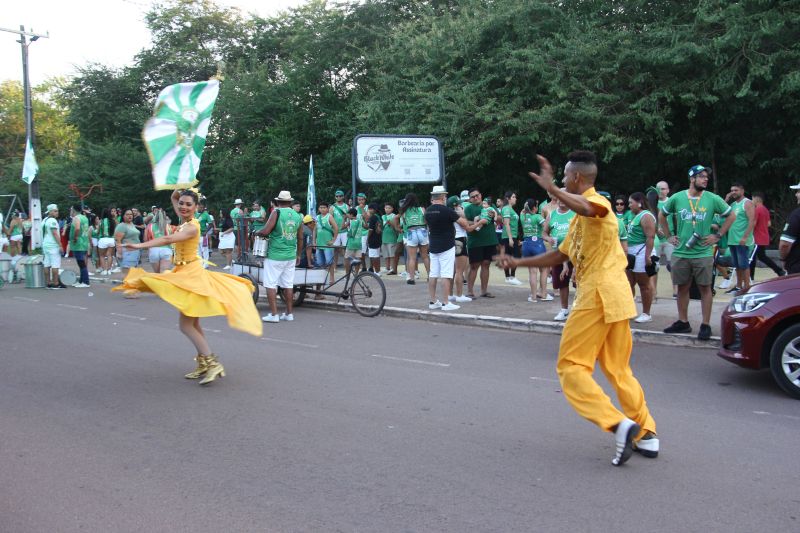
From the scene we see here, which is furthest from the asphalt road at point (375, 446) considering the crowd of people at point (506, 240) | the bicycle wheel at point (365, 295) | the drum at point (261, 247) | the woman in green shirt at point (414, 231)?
the woman in green shirt at point (414, 231)

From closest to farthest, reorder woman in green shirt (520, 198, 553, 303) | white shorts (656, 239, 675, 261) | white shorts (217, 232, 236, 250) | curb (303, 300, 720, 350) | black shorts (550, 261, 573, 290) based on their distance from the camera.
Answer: curb (303, 300, 720, 350) → black shorts (550, 261, 573, 290) → woman in green shirt (520, 198, 553, 303) → white shorts (656, 239, 675, 261) → white shorts (217, 232, 236, 250)

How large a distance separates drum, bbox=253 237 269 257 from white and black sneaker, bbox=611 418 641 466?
7.48 metres

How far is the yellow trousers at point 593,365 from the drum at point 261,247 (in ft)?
23.4

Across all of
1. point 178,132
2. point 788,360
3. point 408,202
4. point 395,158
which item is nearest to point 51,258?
point 395,158

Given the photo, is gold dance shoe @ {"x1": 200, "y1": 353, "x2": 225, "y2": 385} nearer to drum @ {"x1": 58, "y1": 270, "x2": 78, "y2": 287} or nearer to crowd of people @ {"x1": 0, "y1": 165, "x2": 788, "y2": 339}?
crowd of people @ {"x1": 0, "y1": 165, "x2": 788, "y2": 339}

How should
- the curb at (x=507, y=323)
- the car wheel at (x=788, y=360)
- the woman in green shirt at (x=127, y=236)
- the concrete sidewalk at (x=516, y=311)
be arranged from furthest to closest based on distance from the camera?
the woman in green shirt at (x=127, y=236) < the concrete sidewalk at (x=516, y=311) < the curb at (x=507, y=323) < the car wheel at (x=788, y=360)

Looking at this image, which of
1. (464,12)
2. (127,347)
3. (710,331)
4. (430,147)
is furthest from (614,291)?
(464,12)

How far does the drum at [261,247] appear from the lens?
11133 mm

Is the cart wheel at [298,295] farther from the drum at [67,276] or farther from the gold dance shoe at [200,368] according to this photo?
the drum at [67,276]

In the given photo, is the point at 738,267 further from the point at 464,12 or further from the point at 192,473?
the point at 464,12

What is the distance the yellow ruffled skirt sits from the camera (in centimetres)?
672

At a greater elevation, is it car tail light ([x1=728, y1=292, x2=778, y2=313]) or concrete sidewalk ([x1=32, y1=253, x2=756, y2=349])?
car tail light ([x1=728, y1=292, x2=778, y2=313])

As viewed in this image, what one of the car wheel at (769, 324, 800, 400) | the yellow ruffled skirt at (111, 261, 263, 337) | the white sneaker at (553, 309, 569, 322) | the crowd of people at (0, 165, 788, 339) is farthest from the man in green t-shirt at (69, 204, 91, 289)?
the car wheel at (769, 324, 800, 400)

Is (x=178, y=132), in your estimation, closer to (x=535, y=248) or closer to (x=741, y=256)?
(x=535, y=248)
